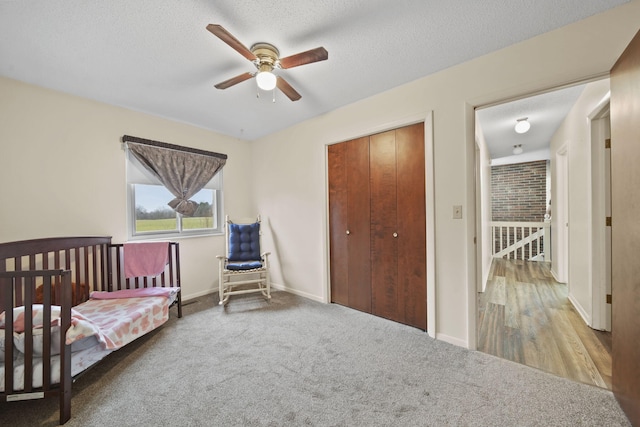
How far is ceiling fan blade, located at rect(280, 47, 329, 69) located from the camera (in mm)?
1538

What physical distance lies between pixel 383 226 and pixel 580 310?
2292mm

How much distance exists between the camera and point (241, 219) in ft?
12.7

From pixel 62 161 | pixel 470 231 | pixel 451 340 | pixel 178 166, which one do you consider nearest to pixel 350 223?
pixel 470 231

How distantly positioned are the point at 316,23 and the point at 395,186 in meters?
1.51

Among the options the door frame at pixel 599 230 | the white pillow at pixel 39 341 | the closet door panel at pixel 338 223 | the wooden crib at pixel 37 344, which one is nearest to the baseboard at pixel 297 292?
the closet door panel at pixel 338 223

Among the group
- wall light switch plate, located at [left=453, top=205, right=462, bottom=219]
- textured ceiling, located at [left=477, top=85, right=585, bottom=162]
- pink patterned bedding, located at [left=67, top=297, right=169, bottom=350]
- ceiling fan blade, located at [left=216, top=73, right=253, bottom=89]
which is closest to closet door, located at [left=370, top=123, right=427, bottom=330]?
wall light switch plate, located at [left=453, top=205, right=462, bottom=219]

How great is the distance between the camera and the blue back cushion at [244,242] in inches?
131

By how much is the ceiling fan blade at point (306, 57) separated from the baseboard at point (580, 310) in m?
3.36

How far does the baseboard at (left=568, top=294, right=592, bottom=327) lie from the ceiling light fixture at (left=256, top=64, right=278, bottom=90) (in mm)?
3577

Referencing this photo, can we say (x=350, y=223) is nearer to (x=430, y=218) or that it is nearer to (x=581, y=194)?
(x=430, y=218)

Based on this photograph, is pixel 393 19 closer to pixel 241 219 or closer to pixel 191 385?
pixel 191 385

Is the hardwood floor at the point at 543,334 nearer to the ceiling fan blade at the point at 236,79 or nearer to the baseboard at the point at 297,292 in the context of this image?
the baseboard at the point at 297,292

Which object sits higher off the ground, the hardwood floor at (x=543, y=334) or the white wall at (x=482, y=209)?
the white wall at (x=482, y=209)

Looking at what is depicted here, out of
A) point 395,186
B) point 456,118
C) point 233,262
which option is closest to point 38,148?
point 233,262
